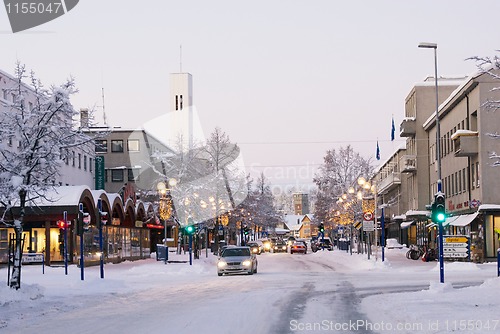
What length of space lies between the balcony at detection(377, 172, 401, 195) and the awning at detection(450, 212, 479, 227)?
109 feet

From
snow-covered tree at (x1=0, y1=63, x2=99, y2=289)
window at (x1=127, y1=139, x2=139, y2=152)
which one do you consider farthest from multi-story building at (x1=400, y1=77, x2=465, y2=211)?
snow-covered tree at (x1=0, y1=63, x2=99, y2=289)

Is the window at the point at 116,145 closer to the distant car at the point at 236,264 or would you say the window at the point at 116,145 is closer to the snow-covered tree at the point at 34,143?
the distant car at the point at 236,264

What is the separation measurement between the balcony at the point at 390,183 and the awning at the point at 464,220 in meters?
33.3

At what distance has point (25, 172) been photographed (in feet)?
79.3

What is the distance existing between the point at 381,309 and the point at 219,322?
186 inches

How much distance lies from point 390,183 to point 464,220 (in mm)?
38184

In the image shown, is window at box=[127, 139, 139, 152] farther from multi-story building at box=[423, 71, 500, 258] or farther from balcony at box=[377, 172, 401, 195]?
multi-story building at box=[423, 71, 500, 258]

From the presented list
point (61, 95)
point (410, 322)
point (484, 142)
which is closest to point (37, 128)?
point (61, 95)

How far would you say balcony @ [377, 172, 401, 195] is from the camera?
8688 centimetres

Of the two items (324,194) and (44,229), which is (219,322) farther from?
Answer: (324,194)

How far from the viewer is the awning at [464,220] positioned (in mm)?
48656

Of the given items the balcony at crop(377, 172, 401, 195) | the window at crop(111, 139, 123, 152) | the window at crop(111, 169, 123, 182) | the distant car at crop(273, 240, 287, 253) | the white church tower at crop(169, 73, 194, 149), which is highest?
the white church tower at crop(169, 73, 194, 149)

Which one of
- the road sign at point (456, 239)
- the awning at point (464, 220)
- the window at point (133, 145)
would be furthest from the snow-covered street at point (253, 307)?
the window at point (133, 145)

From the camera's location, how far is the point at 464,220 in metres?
50.6
